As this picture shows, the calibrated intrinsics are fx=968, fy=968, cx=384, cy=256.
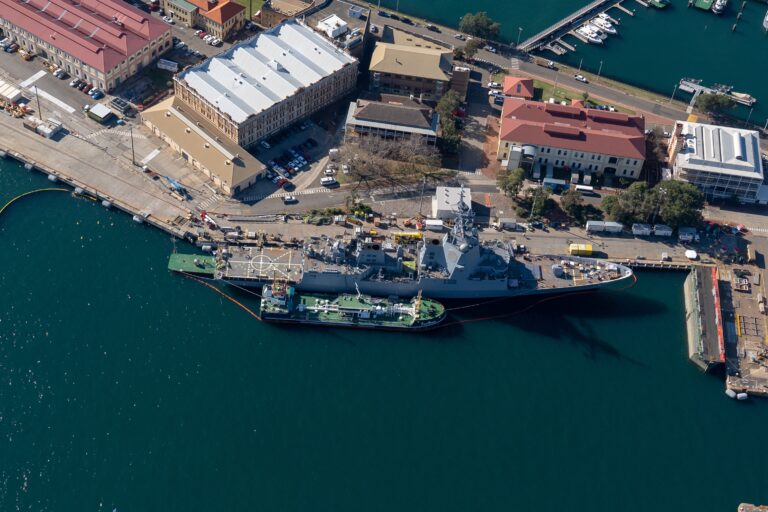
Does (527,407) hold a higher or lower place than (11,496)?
higher

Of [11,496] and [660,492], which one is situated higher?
[660,492]

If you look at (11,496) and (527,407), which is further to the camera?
(527,407)

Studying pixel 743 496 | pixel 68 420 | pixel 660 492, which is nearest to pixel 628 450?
pixel 660 492

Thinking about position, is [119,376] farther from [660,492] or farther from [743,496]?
[743,496]

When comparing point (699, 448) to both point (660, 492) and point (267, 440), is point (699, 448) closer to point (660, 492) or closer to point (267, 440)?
point (660, 492)

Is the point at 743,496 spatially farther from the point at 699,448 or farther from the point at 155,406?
the point at 155,406

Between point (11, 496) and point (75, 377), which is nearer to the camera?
point (11, 496)

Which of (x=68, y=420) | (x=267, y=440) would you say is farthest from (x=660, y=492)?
(x=68, y=420)
